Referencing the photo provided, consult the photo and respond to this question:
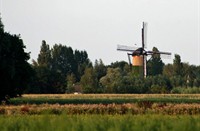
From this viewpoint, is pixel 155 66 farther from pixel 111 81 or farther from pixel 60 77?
pixel 60 77

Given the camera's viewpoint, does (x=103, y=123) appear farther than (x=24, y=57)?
No

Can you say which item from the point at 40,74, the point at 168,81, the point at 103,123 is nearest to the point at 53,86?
the point at 40,74

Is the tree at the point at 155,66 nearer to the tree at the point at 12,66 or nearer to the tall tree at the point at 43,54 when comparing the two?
the tall tree at the point at 43,54

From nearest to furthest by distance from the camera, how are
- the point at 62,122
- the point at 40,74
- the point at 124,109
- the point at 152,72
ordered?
the point at 62,122
the point at 124,109
the point at 40,74
the point at 152,72

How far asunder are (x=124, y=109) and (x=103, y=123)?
25044 mm

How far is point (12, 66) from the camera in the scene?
61.9 metres

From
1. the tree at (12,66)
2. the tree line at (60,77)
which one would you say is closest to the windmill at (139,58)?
the tree line at (60,77)

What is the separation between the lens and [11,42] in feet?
216

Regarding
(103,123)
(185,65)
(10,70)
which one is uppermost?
(185,65)

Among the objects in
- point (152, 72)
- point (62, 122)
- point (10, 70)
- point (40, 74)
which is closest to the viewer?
point (62, 122)

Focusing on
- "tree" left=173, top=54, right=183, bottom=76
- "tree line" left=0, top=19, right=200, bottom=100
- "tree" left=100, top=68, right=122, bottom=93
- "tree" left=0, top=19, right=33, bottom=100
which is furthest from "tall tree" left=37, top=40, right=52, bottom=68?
"tree" left=0, top=19, right=33, bottom=100

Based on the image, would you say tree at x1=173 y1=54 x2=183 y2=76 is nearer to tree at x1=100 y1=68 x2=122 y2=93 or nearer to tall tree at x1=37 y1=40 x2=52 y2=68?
tree at x1=100 y1=68 x2=122 y2=93

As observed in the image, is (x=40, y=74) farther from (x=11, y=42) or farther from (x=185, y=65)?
(x=11, y=42)

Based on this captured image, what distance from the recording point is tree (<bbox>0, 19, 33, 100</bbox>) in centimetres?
6200
